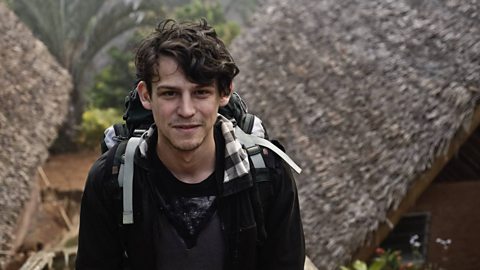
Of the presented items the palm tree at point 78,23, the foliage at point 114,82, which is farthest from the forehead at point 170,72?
the foliage at point 114,82

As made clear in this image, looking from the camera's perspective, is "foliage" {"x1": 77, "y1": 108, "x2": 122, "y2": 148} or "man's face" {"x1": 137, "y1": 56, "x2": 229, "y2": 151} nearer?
"man's face" {"x1": 137, "y1": 56, "x2": 229, "y2": 151}

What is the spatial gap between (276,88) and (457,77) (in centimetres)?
272

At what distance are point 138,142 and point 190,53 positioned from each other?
1.11ft

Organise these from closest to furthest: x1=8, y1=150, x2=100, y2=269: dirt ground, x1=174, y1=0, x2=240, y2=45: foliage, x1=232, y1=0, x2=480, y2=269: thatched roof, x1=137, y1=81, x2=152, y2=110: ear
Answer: x1=137, y1=81, x2=152, y2=110: ear
x1=232, y1=0, x2=480, y2=269: thatched roof
x1=8, y1=150, x2=100, y2=269: dirt ground
x1=174, y1=0, x2=240, y2=45: foliage

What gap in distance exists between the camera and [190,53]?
1799 mm

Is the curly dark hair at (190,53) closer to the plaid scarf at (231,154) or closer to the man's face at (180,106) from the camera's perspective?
the man's face at (180,106)

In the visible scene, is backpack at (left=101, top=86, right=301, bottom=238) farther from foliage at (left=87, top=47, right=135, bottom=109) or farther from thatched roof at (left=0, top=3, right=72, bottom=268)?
foliage at (left=87, top=47, right=135, bottom=109)

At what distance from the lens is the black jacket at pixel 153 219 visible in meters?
1.89

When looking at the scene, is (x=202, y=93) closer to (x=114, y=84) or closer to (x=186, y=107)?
(x=186, y=107)

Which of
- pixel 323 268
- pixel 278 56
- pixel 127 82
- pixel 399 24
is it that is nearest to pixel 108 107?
pixel 127 82

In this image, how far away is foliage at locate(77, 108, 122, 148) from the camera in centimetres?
1437

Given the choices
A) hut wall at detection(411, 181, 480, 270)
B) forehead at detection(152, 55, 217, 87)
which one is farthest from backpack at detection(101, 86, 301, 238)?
hut wall at detection(411, 181, 480, 270)

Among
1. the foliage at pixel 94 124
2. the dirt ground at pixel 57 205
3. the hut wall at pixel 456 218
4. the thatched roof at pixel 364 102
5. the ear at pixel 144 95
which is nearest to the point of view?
the ear at pixel 144 95

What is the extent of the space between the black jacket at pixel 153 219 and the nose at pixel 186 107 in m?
0.21
